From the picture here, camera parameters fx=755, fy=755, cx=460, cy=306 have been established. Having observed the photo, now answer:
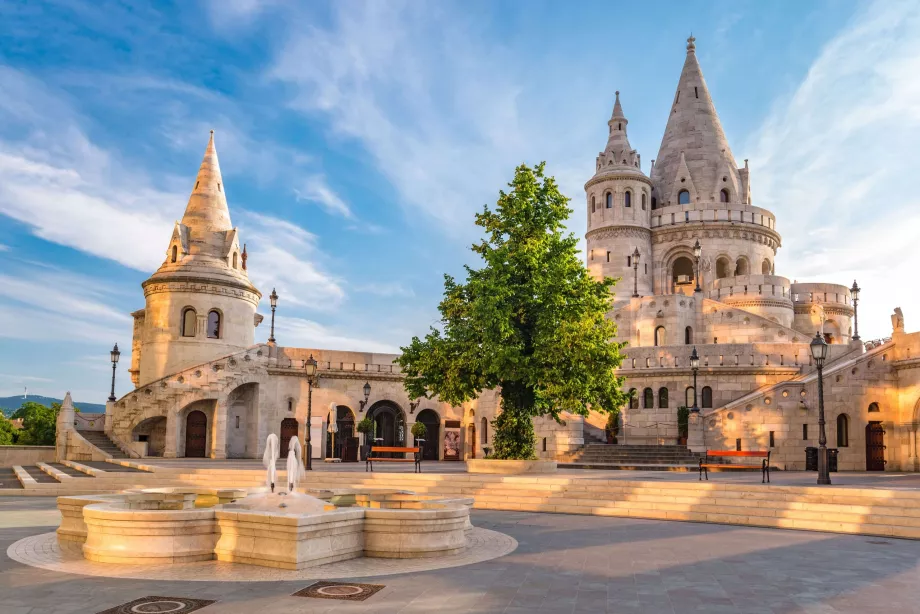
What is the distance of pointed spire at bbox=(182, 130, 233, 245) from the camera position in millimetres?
41219

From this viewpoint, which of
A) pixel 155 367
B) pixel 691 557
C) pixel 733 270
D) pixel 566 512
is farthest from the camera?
pixel 733 270

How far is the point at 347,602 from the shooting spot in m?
8.14

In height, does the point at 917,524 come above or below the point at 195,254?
below

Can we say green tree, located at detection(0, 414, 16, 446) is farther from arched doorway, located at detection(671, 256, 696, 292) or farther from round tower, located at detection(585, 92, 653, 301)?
arched doorway, located at detection(671, 256, 696, 292)

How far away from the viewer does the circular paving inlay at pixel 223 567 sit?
951cm

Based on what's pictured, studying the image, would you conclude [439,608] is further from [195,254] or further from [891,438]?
[195,254]

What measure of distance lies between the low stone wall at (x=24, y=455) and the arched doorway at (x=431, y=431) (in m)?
18.5

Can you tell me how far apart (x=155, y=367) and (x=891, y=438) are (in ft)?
113

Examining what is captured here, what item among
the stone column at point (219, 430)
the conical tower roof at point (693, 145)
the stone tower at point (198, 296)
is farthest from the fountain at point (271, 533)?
the conical tower roof at point (693, 145)

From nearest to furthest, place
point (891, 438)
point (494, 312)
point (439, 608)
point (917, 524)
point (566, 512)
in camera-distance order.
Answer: point (439, 608) < point (917, 524) < point (566, 512) < point (494, 312) < point (891, 438)

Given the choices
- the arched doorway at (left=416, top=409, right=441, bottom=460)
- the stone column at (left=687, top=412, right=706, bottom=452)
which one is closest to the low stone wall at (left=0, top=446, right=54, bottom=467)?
the arched doorway at (left=416, top=409, right=441, bottom=460)

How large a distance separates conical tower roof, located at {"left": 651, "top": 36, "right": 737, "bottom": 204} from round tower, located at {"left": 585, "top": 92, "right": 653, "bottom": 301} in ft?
10.9

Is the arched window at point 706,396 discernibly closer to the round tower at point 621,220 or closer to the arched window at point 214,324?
the round tower at point 621,220

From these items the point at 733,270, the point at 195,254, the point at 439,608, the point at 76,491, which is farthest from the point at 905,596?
the point at 733,270
